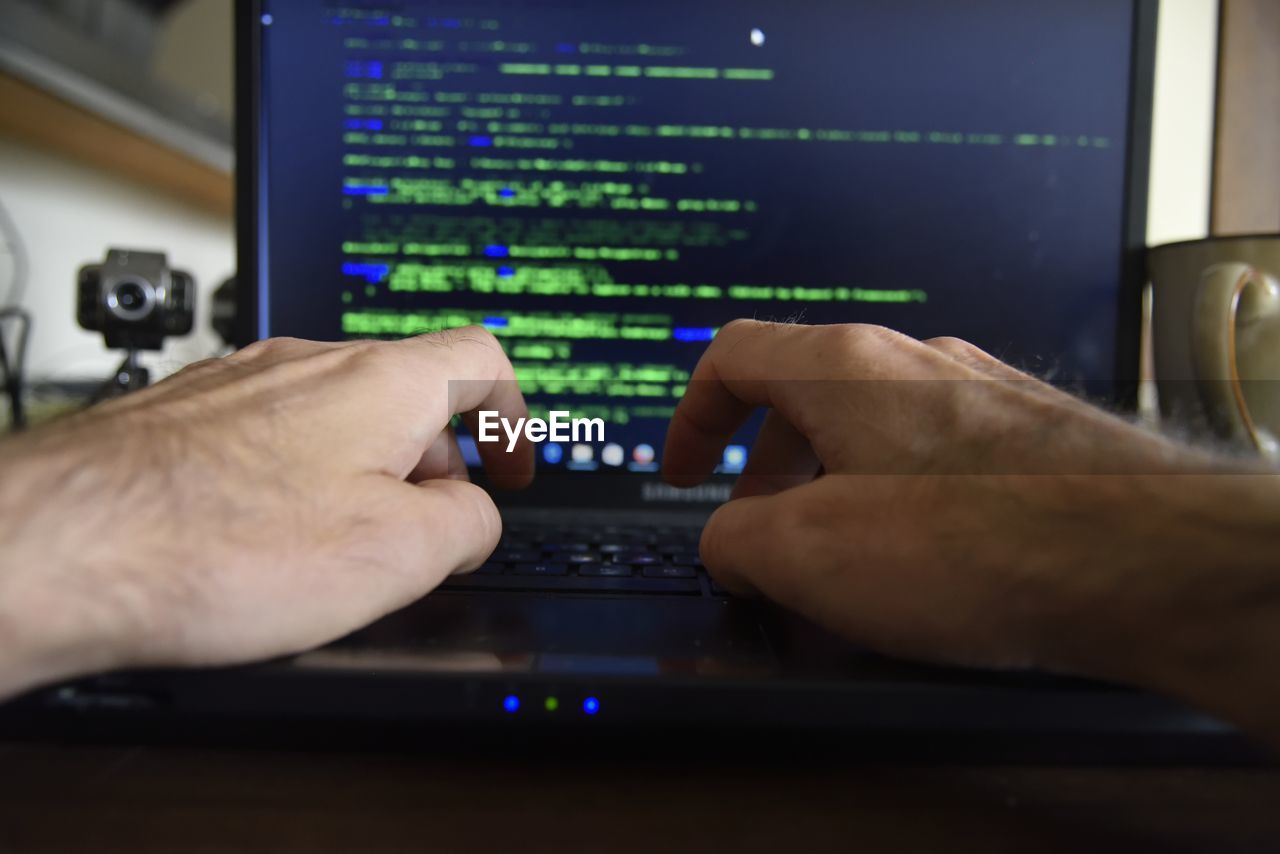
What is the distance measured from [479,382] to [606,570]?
14 cm

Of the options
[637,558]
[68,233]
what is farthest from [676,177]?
[68,233]

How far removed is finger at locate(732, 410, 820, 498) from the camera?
472mm

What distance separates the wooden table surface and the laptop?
318 mm

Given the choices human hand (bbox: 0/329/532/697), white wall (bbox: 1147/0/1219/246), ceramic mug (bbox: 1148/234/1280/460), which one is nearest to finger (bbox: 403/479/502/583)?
human hand (bbox: 0/329/532/697)

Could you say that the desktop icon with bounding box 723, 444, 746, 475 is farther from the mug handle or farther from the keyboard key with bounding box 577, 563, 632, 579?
the mug handle

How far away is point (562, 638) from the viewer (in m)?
0.34

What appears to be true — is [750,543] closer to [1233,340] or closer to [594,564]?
[594,564]

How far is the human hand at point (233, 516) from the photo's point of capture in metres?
0.27

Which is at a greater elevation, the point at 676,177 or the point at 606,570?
the point at 676,177

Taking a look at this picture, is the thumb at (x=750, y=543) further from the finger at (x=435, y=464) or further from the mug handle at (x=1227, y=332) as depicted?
the mug handle at (x=1227, y=332)

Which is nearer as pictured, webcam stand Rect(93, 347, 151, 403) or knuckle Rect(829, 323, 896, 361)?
knuckle Rect(829, 323, 896, 361)

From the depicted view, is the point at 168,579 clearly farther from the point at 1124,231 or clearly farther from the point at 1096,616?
the point at 1124,231

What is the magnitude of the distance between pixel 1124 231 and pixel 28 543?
780 mm

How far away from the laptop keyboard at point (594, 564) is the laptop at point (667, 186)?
57 millimetres
